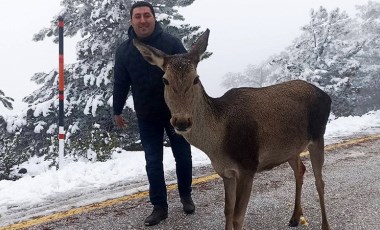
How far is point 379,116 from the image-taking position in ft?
49.3

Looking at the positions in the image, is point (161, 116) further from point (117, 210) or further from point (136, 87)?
point (117, 210)

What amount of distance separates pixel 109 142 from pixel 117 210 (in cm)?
420

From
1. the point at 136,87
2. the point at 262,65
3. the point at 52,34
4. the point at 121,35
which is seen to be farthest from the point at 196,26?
the point at 262,65

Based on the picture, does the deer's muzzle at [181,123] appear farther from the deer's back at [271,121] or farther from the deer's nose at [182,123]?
the deer's back at [271,121]

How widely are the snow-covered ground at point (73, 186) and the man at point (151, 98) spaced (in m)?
0.98

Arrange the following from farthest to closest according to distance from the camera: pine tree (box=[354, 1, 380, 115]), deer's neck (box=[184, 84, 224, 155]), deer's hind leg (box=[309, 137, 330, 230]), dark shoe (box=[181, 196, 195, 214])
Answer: pine tree (box=[354, 1, 380, 115]) < dark shoe (box=[181, 196, 195, 214]) < deer's hind leg (box=[309, 137, 330, 230]) < deer's neck (box=[184, 84, 224, 155])

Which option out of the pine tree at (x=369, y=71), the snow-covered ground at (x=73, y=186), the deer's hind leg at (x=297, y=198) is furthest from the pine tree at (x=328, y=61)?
the deer's hind leg at (x=297, y=198)

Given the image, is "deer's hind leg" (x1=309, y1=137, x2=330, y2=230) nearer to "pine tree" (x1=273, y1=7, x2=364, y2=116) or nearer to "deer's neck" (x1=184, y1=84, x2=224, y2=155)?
"deer's neck" (x1=184, y1=84, x2=224, y2=155)

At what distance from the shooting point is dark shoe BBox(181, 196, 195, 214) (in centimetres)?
487

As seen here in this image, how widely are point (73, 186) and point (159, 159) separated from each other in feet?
6.11

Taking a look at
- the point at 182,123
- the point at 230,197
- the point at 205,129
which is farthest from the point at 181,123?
the point at 230,197

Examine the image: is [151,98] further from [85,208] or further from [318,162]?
[318,162]

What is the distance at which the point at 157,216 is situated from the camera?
4625 mm

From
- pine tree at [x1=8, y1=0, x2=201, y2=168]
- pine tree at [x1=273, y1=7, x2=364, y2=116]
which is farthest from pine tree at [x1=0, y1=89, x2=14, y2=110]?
pine tree at [x1=273, y1=7, x2=364, y2=116]
